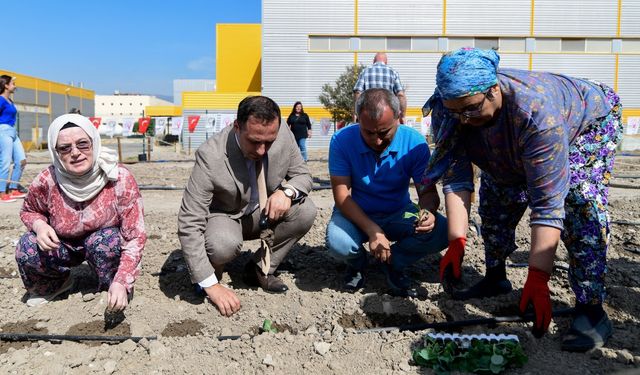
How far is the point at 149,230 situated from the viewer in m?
4.86

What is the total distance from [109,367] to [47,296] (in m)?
1.03

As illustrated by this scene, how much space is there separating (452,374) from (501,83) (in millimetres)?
1207

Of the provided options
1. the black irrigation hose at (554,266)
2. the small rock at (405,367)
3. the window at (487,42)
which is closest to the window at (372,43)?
the window at (487,42)

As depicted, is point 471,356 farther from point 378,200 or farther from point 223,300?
point 223,300

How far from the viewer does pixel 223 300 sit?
2.93 meters

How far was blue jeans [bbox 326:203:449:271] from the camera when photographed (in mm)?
3201

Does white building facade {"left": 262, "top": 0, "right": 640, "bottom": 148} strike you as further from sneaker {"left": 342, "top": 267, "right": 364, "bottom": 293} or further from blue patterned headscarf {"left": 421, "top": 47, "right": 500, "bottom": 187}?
blue patterned headscarf {"left": 421, "top": 47, "right": 500, "bottom": 187}

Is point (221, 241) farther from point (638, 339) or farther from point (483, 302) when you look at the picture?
point (638, 339)

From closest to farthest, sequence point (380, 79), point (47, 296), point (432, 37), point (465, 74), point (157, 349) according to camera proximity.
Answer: point (465, 74), point (157, 349), point (47, 296), point (380, 79), point (432, 37)

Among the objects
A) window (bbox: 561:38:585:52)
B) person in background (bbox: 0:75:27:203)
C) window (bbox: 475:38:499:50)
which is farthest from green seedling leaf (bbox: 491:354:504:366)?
window (bbox: 561:38:585:52)

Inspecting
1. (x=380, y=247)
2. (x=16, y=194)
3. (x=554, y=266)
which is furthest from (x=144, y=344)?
(x=16, y=194)

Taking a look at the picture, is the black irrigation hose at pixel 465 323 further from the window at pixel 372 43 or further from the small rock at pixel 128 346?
the window at pixel 372 43

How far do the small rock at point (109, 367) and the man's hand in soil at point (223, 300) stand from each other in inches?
25.6

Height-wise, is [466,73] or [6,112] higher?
[6,112]
